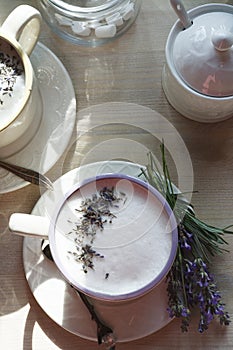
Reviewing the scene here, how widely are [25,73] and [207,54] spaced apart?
A: 0.76 feet

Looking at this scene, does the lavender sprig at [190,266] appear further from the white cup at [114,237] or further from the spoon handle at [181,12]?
the spoon handle at [181,12]

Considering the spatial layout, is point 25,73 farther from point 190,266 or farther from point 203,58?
point 190,266

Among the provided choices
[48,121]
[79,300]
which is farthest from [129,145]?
[79,300]

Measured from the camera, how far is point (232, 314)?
0.81 metres

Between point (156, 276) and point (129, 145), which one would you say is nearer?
point (156, 276)

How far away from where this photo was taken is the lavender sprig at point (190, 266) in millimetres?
772

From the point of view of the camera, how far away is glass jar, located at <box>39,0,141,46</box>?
2.77 feet

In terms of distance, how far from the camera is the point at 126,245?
0.75m

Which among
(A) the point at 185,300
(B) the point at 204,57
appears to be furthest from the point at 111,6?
(A) the point at 185,300

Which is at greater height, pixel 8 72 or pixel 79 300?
pixel 8 72

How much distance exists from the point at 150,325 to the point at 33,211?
219 millimetres

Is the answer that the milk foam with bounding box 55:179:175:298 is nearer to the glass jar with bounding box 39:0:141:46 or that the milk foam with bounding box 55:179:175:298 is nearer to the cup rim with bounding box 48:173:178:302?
the cup rim with bounding box 48:173:178:302

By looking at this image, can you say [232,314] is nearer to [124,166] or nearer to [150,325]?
[150,325]

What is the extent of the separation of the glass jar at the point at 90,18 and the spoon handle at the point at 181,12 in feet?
0.39
